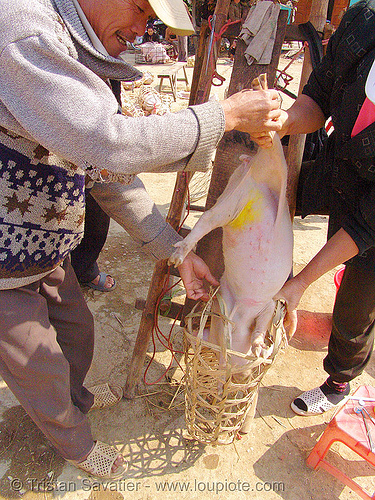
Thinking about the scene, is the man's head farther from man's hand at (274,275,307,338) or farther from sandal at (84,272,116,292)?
sandal at (84,272,116,292)

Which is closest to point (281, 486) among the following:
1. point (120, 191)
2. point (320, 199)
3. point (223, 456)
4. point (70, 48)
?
point (223, 456)

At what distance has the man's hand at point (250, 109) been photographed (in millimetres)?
1370

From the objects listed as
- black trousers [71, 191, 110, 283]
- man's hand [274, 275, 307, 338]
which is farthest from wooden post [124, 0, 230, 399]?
black trousers [71, 191, 110, 283]

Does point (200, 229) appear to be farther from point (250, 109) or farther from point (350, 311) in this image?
point (350, 311)

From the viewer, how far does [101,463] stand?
1880 millimetres

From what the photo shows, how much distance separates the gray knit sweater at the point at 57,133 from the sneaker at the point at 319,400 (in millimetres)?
1772

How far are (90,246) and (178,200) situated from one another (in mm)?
1270

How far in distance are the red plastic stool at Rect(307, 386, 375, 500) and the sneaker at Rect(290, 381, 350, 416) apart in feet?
0.99

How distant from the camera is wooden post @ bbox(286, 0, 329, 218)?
5.87 feet

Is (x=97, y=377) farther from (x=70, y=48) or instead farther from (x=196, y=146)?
(x=70, y=48)

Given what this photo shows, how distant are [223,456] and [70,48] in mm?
2091

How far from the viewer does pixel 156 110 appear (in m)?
6.63

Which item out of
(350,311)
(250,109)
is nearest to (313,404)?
(350,311)

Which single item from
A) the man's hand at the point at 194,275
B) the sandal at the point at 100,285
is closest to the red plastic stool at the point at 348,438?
the man's hand at the point at 194,275
